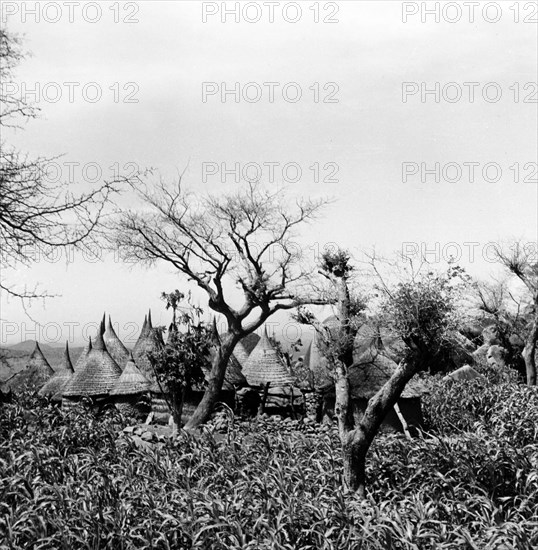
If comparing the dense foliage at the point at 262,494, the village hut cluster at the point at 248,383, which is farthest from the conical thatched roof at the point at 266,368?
the dense foliage at the point at 262,494

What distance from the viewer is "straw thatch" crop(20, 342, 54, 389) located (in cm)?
2711

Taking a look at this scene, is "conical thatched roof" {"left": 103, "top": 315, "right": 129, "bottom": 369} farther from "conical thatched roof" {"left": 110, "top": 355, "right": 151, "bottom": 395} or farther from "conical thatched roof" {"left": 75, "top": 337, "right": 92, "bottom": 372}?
"conical thatched roof" {"left": 110, "top": 355, "right": 151, "bottom": 395}

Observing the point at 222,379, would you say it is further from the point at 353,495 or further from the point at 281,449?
the point at 353,495

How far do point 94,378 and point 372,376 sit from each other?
31.2ft

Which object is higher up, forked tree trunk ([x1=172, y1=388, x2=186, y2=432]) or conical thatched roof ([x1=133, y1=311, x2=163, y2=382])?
conical thatched roof ([x1=133, y1=311, x2=163, y2=382])

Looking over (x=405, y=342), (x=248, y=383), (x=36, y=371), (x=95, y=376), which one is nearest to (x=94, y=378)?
(x=95, y=376)

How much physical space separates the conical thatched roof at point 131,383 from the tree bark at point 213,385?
1983 mm

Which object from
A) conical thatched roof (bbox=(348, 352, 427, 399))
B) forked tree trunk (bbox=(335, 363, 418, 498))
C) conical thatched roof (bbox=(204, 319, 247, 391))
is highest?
forked tree trunk (bbox=(335, 363, 418, 498))

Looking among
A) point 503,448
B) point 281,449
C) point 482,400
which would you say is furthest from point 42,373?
point 503,448

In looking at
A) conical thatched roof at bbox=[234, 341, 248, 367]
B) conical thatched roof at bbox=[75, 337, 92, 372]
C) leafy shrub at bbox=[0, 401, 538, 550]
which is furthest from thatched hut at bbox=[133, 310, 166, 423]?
leafy shrub at bbox=[0, 401, 538, 550]

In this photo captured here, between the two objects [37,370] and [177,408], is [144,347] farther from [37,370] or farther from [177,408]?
[37,370]

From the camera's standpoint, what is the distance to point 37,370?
27516mm

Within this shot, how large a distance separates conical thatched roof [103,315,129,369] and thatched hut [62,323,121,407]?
264 cm

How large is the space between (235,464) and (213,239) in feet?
45.5
